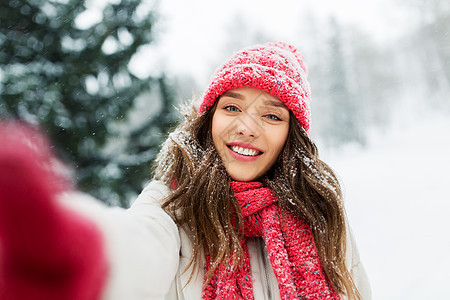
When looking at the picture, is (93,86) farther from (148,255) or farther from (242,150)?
(148,255)

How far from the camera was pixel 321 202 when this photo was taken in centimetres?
137

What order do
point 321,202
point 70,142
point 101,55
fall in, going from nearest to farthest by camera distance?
point 321,202, point 70,142, point 101,55

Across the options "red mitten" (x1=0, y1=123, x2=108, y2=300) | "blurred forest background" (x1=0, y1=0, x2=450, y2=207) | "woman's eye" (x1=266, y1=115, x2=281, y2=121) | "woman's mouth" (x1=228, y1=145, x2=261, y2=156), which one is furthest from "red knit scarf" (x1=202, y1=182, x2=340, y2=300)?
"blurred forest background" (x1=0, y1=0, x2=450, y2=207)

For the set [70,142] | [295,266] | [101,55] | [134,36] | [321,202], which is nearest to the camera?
[295,266]

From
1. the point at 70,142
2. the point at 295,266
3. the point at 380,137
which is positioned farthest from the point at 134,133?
the point at 380,137

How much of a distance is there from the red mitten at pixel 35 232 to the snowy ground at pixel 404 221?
1380mm

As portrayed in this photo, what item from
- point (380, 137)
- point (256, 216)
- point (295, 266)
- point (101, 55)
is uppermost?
point (380, 137)

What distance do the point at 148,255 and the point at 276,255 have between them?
0.68 metres

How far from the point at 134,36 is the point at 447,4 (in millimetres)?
18067

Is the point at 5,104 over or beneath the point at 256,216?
over

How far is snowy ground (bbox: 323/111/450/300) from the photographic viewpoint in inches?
152

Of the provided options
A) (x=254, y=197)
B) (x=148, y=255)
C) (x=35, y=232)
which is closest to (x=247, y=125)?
(x=254, y=197)

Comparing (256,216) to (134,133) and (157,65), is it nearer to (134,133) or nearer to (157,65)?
(134,133)

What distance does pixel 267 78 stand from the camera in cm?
127
